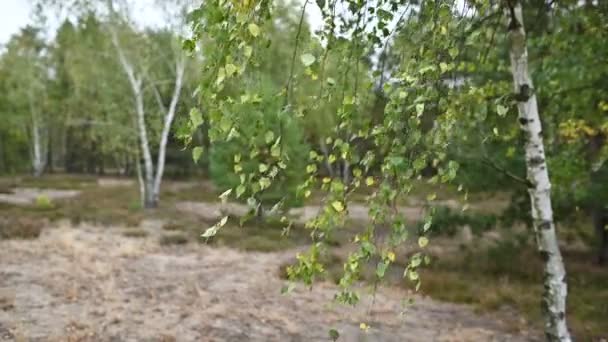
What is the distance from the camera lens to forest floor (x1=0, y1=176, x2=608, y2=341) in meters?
7.70

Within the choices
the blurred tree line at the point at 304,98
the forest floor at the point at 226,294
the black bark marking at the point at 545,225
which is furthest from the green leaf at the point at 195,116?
the black bark marking at the point at 545,225

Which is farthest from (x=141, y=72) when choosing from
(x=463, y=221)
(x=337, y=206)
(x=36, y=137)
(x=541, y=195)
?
(x=337, y=206)

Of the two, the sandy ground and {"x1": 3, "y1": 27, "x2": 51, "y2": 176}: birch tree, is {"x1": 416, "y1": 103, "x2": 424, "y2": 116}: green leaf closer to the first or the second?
the sandy ground

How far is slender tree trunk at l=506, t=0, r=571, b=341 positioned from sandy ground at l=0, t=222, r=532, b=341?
62.7 inches

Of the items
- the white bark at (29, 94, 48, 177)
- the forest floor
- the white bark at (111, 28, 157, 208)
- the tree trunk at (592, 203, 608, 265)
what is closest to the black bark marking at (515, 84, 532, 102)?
the forest floor

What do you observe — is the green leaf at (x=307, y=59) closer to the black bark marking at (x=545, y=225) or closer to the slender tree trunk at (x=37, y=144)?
the black bark marking at (x=545, y=225)

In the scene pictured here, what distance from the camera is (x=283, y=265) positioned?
12133 millimetres

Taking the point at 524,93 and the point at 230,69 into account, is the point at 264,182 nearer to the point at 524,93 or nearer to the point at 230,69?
the point at 230,69

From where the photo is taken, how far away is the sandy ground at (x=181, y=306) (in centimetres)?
750

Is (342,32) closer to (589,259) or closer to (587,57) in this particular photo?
(587,57)

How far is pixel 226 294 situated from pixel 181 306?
3.81ft

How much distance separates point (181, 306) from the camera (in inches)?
346

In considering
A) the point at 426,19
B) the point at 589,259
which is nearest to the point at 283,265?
the point at 589,259

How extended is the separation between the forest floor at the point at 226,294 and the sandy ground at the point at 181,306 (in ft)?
0.07
